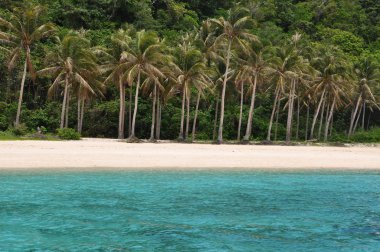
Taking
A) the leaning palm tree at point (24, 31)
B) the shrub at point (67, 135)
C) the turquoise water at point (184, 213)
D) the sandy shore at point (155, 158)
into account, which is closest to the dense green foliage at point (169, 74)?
the leaning palm tree at point (24, 31)

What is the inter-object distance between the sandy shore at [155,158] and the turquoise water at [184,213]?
113 inches

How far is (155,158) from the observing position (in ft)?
90.4

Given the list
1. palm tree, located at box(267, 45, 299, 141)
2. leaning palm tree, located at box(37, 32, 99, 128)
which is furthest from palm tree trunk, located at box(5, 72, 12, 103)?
palm tree, located at box(267, 45, 299, 141)

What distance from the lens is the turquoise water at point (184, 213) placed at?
1109cm

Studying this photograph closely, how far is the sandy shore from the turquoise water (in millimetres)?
2863

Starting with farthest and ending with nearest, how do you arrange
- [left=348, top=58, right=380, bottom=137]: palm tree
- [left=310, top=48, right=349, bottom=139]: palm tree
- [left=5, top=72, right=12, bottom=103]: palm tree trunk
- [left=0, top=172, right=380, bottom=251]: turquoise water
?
[left=348, top=58, right=380, bottom=137]: palm tree < [left=310, top=48, right=349, bottom=139]: palm tree < [left=5, top=72, right=12, bottom=103]: palm tree trunk < [left=0, top=172, right=380, bottom=251]: turquoise water

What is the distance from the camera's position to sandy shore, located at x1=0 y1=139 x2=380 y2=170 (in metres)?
24.8

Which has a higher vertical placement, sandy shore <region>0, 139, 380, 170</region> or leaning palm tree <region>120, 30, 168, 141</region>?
leaning palm tree <region>120, 30, 168, 141</region>

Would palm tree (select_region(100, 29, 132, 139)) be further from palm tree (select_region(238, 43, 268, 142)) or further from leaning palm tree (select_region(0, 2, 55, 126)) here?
palm tree (select_region(238, 43, 268, 142))

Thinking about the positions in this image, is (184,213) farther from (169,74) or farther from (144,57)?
(169,74)

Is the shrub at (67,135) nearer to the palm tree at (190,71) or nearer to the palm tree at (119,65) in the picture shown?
the palm tree at (119,65)

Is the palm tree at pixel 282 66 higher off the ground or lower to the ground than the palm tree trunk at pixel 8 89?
higher

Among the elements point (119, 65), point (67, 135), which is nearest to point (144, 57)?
point (119, 65)

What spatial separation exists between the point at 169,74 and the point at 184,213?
97.5ft
